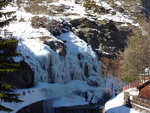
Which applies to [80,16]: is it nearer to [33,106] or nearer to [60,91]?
[60,91]

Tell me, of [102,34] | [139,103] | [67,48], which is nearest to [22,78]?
[139,103]

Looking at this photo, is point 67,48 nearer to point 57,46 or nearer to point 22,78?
point 57,46

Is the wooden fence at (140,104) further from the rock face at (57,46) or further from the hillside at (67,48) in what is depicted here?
the rock face at (57,46)

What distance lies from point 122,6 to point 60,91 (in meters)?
45.8

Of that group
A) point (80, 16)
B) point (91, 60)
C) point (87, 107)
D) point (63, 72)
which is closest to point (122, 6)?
point (80, 16)

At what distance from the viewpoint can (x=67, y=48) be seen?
110ft

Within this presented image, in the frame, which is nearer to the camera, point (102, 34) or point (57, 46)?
point (57, 46)

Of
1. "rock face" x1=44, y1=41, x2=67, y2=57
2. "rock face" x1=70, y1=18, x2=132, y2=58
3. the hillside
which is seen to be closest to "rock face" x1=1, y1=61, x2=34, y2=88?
the hillside

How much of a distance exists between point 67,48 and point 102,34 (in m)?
16.0

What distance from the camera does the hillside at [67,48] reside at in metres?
23.7

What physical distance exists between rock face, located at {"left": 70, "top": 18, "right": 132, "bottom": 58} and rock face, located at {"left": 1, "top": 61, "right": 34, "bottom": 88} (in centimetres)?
2265

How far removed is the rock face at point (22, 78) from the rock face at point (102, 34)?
74.3 ft

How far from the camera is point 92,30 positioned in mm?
46219

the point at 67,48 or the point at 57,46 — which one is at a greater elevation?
the point at 57,46
